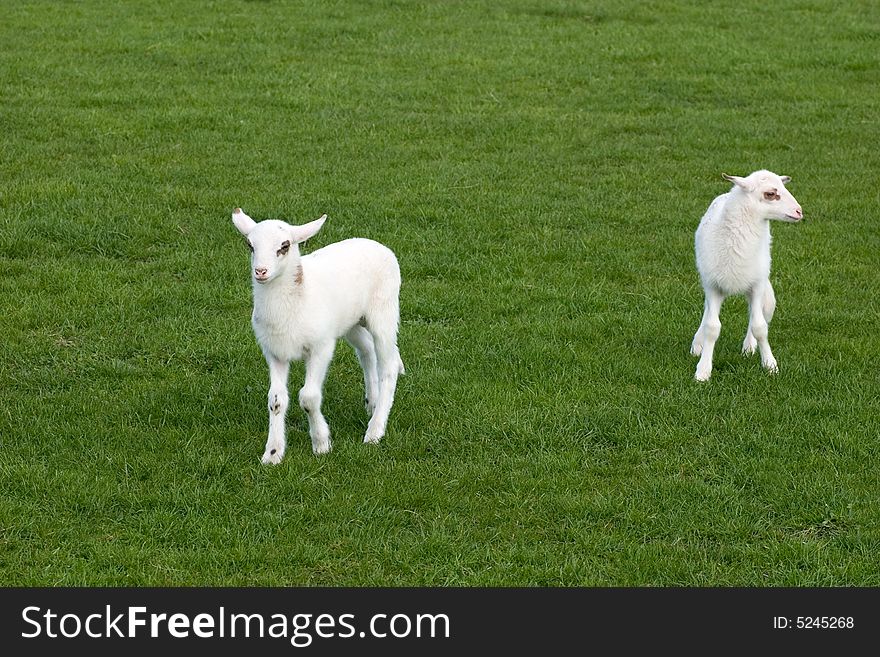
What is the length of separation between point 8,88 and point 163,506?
10.8 meters

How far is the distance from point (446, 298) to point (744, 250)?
8.77 ft

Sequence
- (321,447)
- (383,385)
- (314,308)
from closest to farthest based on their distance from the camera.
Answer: (314,308)
(321,447)
(383,385)

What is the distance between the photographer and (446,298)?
10.7 meters

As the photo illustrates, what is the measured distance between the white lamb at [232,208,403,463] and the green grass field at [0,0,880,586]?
266 mm

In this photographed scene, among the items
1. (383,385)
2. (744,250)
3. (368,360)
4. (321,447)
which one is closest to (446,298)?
(368,360)

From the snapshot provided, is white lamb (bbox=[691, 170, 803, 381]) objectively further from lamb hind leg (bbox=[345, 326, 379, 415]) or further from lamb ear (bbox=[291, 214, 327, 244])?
lamb ear (bbox=[291, 214, 327, 244])

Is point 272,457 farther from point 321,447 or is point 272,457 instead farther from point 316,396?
point 316,396

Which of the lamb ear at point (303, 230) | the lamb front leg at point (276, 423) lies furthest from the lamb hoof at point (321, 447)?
the lamb ear at point (303, 230)

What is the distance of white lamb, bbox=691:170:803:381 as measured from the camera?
9.06 m

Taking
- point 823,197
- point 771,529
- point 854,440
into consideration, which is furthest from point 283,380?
point 823,197

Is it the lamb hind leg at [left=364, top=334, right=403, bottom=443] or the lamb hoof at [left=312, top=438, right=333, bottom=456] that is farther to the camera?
the lamb hind leg at [left=364, top=334, right=403, bottom=443]

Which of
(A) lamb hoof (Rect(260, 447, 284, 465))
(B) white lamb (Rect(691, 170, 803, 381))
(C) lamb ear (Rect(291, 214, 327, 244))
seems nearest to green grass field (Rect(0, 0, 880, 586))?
(A) lamb hoof (Rect(260, 447, 284, 465))

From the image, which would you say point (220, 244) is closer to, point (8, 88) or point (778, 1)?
point (8, 88)

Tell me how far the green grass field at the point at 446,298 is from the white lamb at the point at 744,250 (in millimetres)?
314
